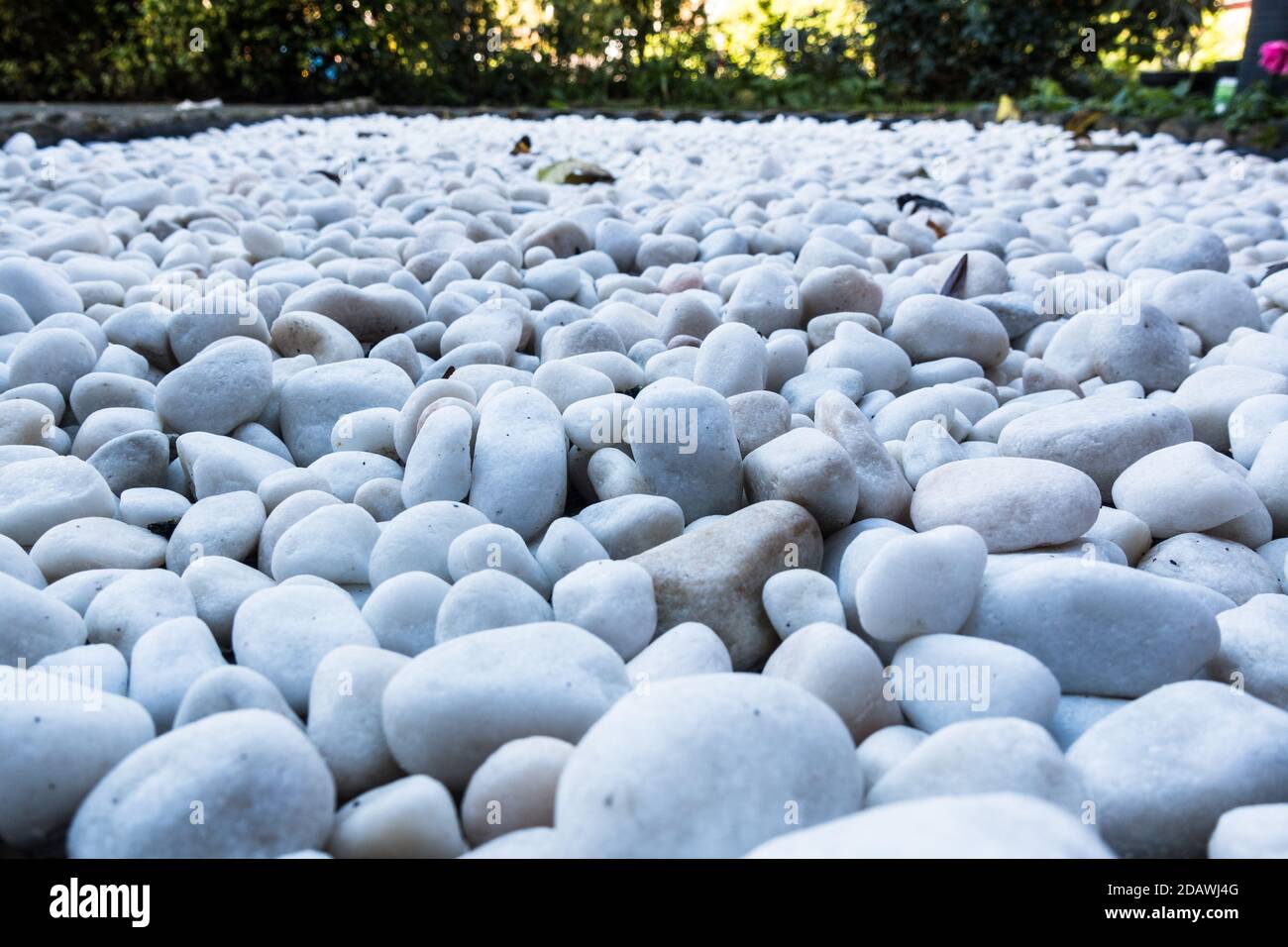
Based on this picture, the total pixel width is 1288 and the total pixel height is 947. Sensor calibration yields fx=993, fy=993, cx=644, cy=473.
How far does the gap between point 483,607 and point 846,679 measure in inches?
13.6

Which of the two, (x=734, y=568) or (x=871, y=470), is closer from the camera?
(x=734, y=568)

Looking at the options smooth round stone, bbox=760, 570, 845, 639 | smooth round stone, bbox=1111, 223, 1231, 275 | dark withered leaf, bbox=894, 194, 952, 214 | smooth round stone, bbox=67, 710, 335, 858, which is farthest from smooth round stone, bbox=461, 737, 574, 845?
dark withered leaf, bbox=894, 194, 952, 214

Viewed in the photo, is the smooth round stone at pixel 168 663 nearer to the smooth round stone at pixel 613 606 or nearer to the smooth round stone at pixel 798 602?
the smooth round stone at pixel 613 606

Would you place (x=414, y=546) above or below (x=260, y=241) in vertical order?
below

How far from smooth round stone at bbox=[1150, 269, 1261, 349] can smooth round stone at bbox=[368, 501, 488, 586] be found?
1427 millimetres

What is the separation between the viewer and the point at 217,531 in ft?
3.79

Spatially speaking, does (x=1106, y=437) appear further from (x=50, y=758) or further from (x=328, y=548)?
(x=50, y=758)

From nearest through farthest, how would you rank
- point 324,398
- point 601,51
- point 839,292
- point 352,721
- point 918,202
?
point 352,721, point 324,398, point 839,292, point 918,202, point 601,51

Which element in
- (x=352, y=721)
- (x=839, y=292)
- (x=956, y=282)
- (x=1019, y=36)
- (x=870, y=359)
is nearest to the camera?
(x=352, y=721)

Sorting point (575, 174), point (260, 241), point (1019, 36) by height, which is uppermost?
point (1019, 36)

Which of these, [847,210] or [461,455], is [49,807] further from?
[847,210]

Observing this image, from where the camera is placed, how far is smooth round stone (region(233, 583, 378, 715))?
91cm

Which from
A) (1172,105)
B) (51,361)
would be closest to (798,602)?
(51,361)

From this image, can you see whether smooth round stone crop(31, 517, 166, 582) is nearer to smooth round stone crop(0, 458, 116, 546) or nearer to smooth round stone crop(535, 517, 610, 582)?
smooth round stone crop(0, 458, 116, 546)
